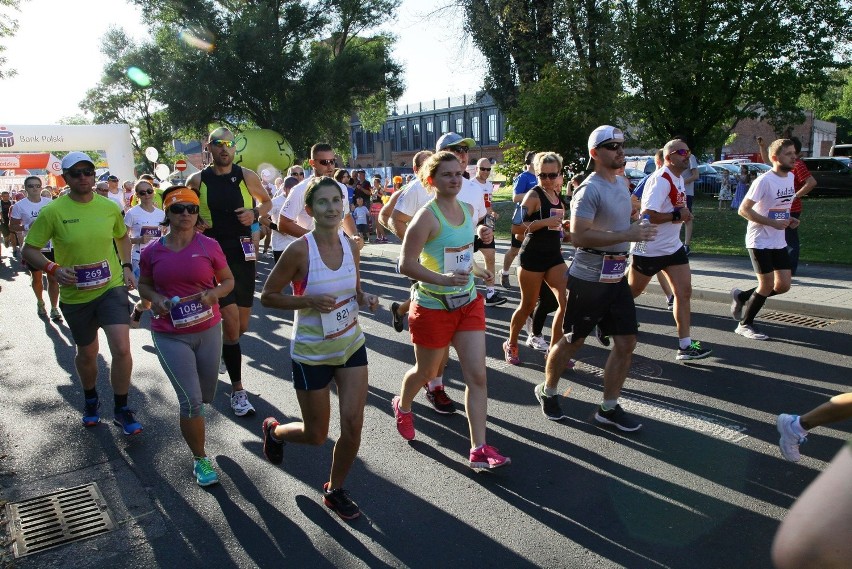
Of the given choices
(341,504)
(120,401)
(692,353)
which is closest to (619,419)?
(692,353)

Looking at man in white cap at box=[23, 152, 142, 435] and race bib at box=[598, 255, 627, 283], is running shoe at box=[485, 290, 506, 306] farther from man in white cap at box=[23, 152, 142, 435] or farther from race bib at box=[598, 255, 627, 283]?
man in white cap at box=[23, 152, 142, 435]

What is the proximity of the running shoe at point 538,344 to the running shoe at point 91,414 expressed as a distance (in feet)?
13.4

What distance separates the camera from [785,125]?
26.1 meters

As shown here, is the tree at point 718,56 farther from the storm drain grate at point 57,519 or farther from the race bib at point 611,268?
the storm drain grate at point 57,519

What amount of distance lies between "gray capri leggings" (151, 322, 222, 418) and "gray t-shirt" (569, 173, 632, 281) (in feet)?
8.27

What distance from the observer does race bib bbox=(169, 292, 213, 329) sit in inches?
161

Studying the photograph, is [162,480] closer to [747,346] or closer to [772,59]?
[747,346]

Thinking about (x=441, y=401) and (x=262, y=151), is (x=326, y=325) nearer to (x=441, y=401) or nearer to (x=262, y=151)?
(x=441, y=401)

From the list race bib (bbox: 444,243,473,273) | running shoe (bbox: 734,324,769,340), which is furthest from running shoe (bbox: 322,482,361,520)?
running shoe (bbox: 734,324,769,340)

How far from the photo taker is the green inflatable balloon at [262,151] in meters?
22.0

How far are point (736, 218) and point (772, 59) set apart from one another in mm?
8217

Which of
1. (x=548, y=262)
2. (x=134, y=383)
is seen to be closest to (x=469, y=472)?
(x=548, y=262)

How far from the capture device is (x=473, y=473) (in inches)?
166

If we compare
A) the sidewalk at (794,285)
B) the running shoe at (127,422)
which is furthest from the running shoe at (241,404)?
the sidewalk at (794,285)
